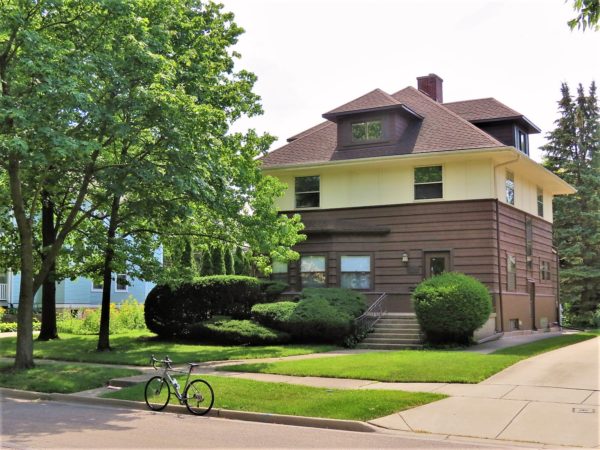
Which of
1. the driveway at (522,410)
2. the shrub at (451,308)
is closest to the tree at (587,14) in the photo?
the driveway at (522,410)

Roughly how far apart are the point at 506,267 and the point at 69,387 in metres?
18.1

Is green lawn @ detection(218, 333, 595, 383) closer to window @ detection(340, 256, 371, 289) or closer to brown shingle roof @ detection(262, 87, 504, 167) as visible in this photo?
window @ detection(340, 256, 371, 289)

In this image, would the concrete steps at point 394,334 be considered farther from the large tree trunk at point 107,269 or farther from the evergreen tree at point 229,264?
the evergreen tree at point 229,264

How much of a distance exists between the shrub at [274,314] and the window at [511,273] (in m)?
9.28

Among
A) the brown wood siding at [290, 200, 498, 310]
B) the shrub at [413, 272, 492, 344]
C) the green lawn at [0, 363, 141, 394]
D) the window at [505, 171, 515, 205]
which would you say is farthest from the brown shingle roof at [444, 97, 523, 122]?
the green lawn at [0, 363, 141, 394]

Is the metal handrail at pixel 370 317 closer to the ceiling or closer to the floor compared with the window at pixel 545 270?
closer to the floor

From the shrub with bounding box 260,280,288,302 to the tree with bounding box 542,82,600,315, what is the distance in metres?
20.7

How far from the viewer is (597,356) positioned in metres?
17.2

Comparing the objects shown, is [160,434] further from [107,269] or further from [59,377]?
[107,269]

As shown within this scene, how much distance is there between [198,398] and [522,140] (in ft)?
74.6

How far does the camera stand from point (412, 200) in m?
26.2

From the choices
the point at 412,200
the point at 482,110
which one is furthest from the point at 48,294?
the point at 482,110

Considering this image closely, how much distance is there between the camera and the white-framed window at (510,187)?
26.8 meters

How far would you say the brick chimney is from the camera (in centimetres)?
3259
